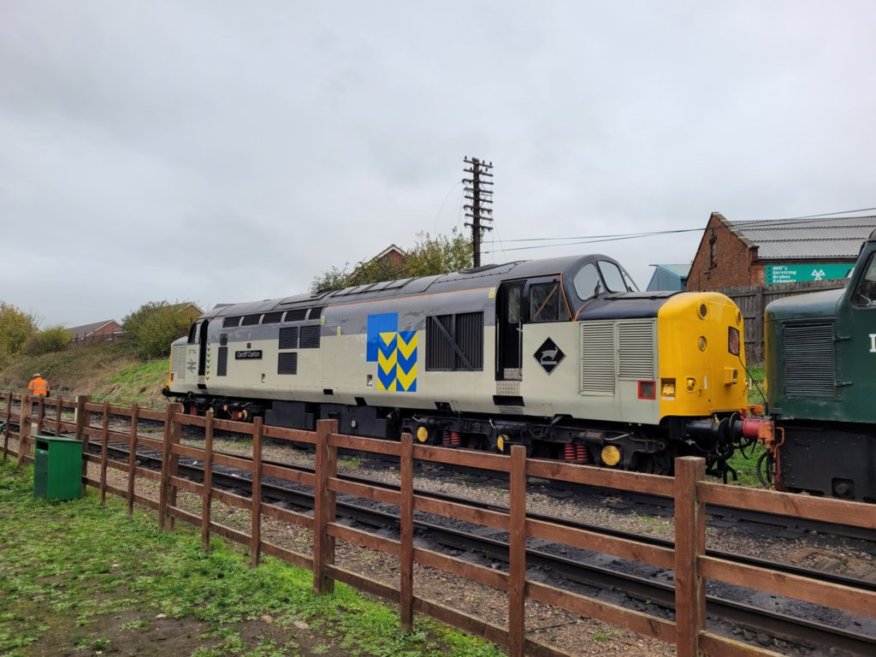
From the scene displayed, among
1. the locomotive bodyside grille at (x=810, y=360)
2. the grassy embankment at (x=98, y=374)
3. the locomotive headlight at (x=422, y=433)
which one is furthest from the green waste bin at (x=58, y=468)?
the grassy embankment at (x=98, y=374)

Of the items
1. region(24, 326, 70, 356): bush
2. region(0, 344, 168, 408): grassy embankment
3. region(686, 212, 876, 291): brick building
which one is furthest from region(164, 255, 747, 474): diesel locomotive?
region(24, 326, 70, 356): bush

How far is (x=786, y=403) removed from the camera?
7.65 m

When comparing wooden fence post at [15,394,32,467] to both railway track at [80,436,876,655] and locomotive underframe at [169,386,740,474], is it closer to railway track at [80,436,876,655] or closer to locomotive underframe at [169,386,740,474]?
locomotive underframe at [169,386,740,474]

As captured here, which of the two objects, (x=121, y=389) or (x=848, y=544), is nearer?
(x=848, y=544)

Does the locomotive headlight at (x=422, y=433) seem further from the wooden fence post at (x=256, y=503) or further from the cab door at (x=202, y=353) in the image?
the cab door at (x=202, y=353)

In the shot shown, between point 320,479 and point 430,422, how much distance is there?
6.82 metres

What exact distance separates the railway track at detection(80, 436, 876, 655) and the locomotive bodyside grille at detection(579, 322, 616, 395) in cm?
283

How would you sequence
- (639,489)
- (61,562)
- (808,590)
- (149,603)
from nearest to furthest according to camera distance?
1. (808,590)
2. (639,489)
3. (149,603)
4. (61,562)

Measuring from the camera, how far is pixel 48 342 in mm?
50938

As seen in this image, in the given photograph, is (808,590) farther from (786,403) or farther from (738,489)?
(786,403)

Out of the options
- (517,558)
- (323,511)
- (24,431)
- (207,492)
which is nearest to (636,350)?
(323,511)

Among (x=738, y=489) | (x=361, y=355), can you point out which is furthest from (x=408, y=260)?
(x=738, y=489)

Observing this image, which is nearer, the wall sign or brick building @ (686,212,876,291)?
the wall sign

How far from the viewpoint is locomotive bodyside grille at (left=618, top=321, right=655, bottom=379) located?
8.95 metres
